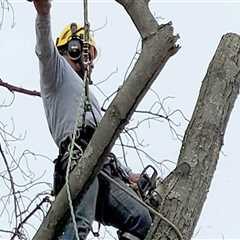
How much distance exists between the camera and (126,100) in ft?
8.42

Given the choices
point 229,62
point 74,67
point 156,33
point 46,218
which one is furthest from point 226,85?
point 74,67

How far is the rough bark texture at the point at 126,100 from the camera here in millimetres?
2516

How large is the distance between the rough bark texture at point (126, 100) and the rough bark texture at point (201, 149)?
233mm

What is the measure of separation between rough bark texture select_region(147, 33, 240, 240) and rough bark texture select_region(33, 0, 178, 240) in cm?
23

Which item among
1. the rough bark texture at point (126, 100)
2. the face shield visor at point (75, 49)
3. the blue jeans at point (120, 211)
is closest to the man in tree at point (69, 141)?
the blue jeans at point (120, 211)

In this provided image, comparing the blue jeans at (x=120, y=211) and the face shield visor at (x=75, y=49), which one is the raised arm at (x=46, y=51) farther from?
the blue jeans at (x=120, y=211)

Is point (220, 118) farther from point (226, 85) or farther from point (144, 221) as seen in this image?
A: point (144, 221)

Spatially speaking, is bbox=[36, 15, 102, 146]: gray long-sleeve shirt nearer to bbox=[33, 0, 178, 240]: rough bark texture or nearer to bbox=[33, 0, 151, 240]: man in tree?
bbox=[33, 0, 151, 240]: man in tree

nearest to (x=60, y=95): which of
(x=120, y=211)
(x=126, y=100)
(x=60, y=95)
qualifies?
(x=60, y=95)

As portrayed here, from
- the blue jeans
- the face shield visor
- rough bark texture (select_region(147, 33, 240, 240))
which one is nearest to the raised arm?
the face shield visor

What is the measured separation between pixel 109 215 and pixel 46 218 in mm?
916

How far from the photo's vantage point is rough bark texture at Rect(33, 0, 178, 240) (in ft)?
8.25

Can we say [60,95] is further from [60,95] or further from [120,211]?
[120,211]

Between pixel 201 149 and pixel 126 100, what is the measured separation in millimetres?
304
